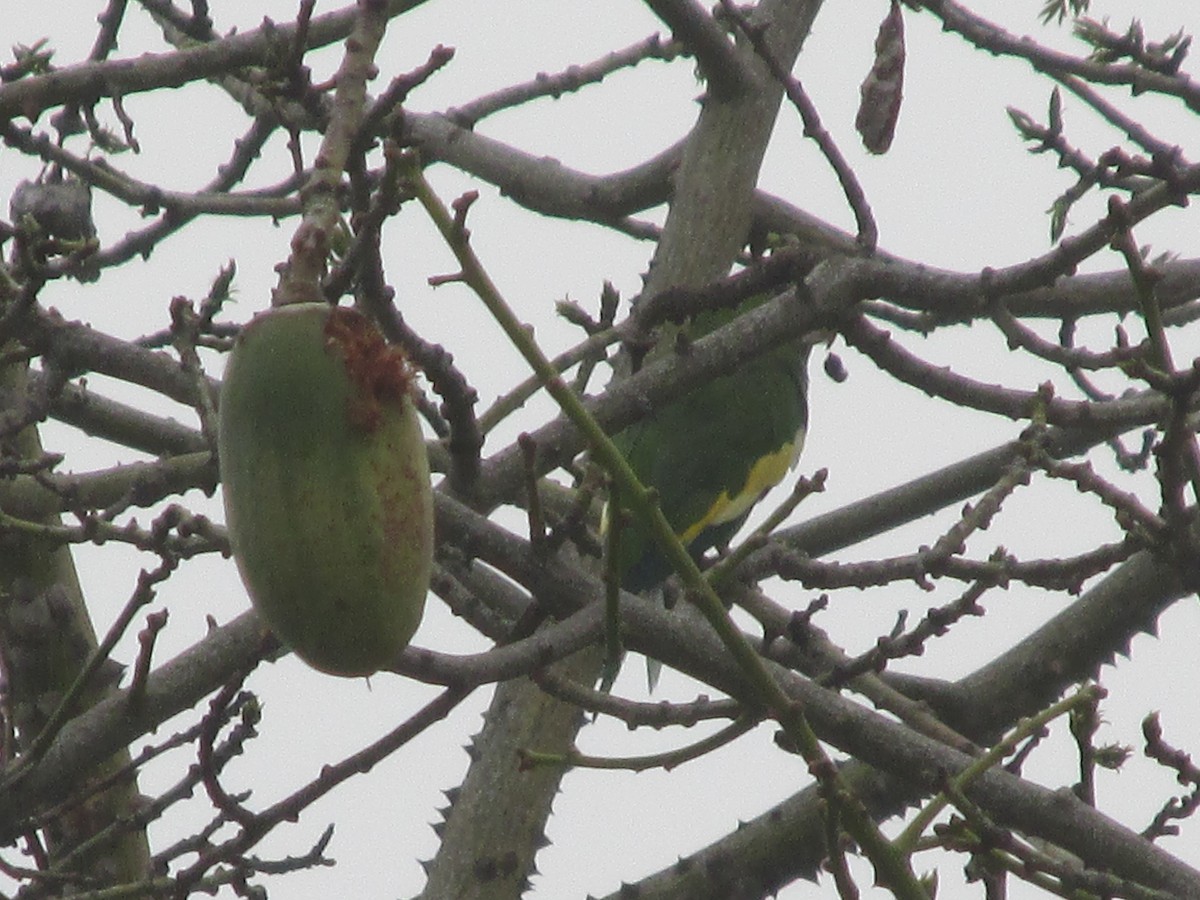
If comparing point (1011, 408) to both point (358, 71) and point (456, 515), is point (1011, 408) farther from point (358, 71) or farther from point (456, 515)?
point (358, 71)

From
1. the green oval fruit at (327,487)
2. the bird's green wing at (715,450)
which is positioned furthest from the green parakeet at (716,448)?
the green oval fruit at (327,487)

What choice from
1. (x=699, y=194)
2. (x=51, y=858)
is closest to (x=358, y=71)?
(x=699, y=194)

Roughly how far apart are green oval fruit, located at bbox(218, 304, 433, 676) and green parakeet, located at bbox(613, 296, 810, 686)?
2706 millimetres

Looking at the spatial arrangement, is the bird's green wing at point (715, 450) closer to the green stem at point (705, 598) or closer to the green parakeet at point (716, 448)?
the green parakeet at point (716, 448)

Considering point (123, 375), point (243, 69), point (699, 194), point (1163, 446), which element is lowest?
point (1163, 446)

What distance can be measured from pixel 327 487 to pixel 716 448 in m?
3.02

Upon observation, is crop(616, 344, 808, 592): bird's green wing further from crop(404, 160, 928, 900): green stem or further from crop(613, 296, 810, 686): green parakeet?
crop(404, 160, 928, 900): green stem

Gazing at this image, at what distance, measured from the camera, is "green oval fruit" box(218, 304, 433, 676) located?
1.47 m

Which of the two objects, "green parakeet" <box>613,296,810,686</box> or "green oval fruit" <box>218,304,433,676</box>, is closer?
"green oval fruit" <box>218,304,433,676</box>

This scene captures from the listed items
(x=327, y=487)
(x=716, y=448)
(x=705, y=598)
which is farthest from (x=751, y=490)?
(x=327, y=487)

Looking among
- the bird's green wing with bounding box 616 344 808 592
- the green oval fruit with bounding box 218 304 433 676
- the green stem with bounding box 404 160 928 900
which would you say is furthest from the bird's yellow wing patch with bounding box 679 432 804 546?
the green oval fruit with bounding box 218 304 433 676

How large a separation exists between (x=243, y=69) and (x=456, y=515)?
3.14ft

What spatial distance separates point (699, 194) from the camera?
11.4 feet

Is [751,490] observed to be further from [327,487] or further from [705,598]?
[327,487]
